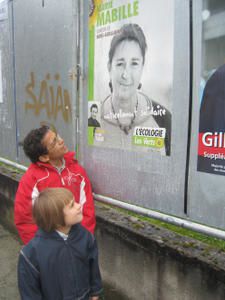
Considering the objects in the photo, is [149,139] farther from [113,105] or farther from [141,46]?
[141,46]

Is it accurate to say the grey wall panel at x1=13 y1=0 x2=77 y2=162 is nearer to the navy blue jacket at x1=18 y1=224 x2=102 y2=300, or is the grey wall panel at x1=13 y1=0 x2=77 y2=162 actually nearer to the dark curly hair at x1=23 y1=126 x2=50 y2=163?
the dark curly hair at x1=23 y1=126 x2=50 y2=163

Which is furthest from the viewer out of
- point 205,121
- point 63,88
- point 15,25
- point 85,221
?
point 15,25

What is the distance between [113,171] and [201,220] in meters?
0.99

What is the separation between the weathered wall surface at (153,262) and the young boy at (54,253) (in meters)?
0.69

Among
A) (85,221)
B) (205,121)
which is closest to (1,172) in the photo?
(85,221)

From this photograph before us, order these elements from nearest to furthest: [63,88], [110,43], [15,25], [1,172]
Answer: [110,43] → [63,88] → [15,25] → [1,172]

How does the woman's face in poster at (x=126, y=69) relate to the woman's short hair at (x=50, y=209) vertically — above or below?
above

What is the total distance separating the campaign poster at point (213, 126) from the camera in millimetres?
2283

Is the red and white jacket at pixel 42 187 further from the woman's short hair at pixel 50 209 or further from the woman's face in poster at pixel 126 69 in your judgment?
the woman's face in poster at pixel 126 69

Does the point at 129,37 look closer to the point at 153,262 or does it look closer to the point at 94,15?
the point at 94,15

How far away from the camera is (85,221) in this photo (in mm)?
2721

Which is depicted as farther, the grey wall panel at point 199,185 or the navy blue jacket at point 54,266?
the grey wall panel at point 199,185

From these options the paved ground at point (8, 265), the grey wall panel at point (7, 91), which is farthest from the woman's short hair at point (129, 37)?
the paved ground at point (8, 265)

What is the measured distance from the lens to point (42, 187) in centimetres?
259
